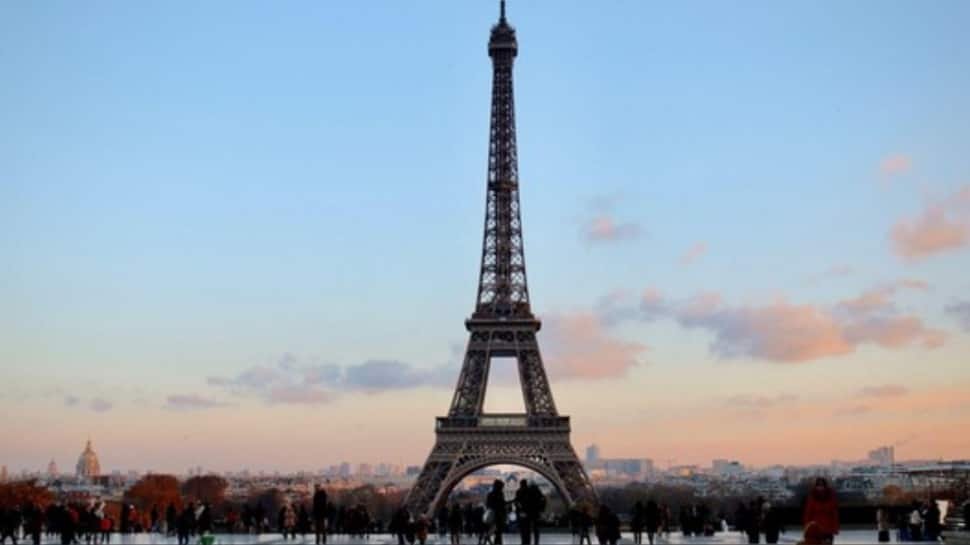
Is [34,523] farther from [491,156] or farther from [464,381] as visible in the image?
[491,156]

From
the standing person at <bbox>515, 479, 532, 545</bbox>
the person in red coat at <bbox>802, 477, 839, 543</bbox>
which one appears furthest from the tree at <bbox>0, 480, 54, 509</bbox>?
the person in red coat at <bbox>802, 477, 839, 543</bbox>

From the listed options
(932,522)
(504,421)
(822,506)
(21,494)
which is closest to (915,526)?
(932,522)

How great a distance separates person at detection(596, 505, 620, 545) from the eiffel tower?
100 ft

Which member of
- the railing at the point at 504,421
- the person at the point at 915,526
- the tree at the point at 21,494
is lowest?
the person at the point at 915,526

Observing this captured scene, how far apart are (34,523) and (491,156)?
1593 inches

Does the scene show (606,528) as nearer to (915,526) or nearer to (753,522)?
(753,522)

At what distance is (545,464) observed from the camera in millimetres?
64625

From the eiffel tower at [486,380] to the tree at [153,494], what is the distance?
4995 cm

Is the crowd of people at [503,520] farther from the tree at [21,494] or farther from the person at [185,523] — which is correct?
the tree at [21,494]

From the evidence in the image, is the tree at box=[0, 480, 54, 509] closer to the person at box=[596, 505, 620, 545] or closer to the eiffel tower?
the eiffel tower

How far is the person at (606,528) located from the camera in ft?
97.6

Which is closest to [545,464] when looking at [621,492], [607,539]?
[607,539]

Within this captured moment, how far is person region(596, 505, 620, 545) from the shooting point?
29734mm

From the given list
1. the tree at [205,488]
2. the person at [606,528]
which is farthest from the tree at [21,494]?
the person at [606,528]
